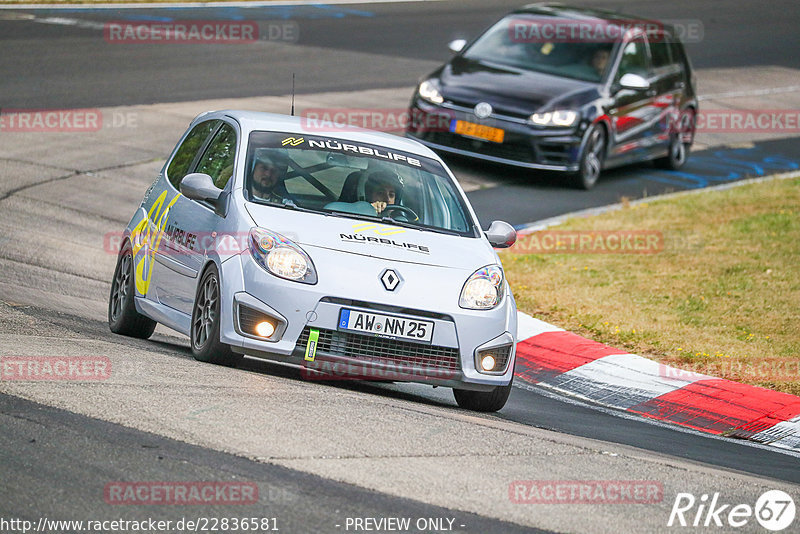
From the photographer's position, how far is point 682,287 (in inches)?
473

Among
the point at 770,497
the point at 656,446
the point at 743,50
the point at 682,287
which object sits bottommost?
the point at 743,50

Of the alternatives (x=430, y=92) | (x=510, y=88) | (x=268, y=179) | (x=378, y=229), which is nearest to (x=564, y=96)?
(x=510, y=88)

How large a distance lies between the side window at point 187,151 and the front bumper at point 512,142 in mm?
7197

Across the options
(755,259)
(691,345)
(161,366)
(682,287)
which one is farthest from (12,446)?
(755,259)

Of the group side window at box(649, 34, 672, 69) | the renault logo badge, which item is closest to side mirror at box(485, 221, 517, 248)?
the renault logo badge

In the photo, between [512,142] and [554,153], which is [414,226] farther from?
[554,153]

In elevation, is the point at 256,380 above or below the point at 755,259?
above

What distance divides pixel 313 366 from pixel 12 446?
7.17 ft

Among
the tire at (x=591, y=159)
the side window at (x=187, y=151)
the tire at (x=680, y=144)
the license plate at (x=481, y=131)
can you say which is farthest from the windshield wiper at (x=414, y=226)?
the tire at (x=680, y=144)

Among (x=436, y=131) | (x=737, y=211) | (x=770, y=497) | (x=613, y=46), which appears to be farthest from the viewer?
(x=613, y=46)

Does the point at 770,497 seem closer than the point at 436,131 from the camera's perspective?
Yes

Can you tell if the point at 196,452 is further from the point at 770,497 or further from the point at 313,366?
the point at 770,497

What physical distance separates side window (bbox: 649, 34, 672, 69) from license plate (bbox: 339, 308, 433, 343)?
38.4 ft

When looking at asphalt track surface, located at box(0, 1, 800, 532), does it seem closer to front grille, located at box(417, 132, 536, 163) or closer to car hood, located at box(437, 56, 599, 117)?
front grille, located at box(417, 132, 536, 163)
